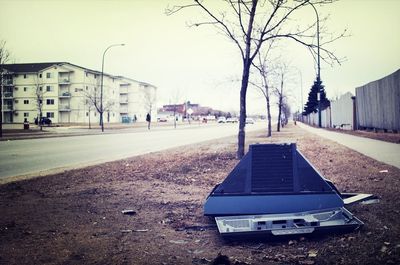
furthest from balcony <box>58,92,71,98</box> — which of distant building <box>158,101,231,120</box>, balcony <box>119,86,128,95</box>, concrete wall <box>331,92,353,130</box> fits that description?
concrete wall <box>331,92,353,130</box>

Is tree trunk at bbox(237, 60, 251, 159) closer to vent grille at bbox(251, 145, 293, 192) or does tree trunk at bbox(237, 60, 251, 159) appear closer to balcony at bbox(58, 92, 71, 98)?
vent grille at bbox(251, 145, 293, 192)

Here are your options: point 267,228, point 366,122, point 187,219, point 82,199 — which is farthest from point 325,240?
point 366,122

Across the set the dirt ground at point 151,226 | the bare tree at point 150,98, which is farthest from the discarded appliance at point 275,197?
the bare tree at point 150,98

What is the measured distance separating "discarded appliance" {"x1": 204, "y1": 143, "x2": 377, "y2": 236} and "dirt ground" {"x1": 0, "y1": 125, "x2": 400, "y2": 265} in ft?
0.59

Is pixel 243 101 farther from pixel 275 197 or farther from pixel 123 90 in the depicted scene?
pixel 123 90

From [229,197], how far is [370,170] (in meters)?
4.73

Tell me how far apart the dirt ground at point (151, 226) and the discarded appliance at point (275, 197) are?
0.59 feet

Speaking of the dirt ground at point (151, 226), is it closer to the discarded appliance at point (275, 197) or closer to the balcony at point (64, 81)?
→ the discarded appliance at point (275, 197)

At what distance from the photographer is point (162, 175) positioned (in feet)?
25.9

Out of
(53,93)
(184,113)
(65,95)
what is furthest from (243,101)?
(184,113)

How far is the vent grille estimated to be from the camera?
4156mm

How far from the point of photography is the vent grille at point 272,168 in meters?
4.16

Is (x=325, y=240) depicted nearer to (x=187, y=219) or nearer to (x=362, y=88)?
(x=187, y=219)

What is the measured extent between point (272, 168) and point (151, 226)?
67.3 inches
